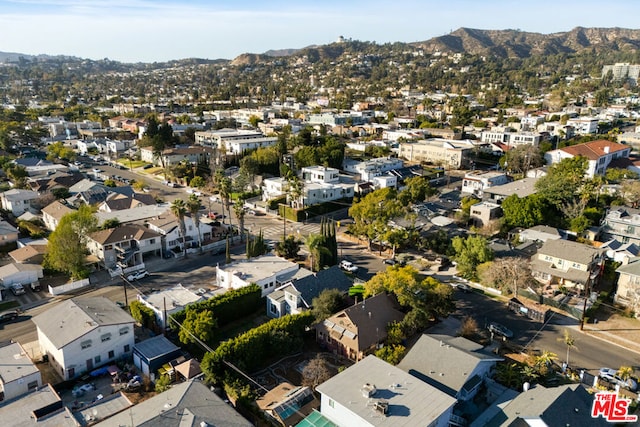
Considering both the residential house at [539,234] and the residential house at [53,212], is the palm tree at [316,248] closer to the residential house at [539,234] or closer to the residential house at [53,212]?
the residential house at [539,234]

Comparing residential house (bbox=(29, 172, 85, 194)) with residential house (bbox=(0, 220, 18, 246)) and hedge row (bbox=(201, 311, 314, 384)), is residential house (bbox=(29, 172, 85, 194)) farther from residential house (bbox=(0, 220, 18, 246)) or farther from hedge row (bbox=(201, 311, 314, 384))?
hedge row (bbox=(201, 311, 314, 384))

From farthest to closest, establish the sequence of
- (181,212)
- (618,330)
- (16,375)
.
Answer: (181,212) → (618,330) → (16,375)

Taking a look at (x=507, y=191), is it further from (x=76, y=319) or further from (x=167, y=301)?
(x=76, y=319)

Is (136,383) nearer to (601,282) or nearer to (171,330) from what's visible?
(171,330)

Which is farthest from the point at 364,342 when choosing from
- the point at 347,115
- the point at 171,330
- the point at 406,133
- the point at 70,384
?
the point at 347,115

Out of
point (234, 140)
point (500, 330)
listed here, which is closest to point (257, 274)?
point (500, 330)

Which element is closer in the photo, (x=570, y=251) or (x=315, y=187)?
(x=570, y=251)

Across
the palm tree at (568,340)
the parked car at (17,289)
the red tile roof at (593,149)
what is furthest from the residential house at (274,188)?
the red tile roof at (593,149)
